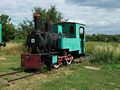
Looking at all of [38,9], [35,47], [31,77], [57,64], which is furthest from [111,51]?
[38,9]

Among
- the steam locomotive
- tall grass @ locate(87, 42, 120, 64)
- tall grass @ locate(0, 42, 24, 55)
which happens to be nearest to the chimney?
the steam locomotive

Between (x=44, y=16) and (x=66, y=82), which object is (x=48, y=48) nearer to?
(x=66, y=82)

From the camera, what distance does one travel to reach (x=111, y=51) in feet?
63.4

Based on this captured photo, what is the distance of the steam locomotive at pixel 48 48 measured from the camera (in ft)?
46.5

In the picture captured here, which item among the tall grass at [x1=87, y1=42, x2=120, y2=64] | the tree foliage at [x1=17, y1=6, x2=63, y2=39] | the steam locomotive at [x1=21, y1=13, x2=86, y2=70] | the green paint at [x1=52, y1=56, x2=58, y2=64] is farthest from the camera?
the tree foliage at [x1=17, y1=6, x2=63, y2=39]

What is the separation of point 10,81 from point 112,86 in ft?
12.8

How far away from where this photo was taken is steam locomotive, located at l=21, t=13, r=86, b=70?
14.2m

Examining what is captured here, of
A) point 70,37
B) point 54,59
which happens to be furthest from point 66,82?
point 70,37

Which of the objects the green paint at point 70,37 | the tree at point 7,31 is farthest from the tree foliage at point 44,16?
A: the green paint at point 70,37

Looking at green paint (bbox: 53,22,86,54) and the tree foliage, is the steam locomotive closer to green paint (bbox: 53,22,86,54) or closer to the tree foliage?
green paint (bbox: 53,22,86,54)

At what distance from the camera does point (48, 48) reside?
15109mm

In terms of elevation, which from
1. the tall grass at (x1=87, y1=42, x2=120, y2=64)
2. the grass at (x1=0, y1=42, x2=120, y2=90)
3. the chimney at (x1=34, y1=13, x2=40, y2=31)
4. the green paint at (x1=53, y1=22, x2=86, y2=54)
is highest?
the chimney at (x1=34, y1=13, x2=40, y2=31)

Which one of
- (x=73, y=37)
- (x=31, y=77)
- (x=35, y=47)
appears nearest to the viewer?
(x=31, y=77)

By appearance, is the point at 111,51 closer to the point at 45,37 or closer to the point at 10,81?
the point at 45,37
